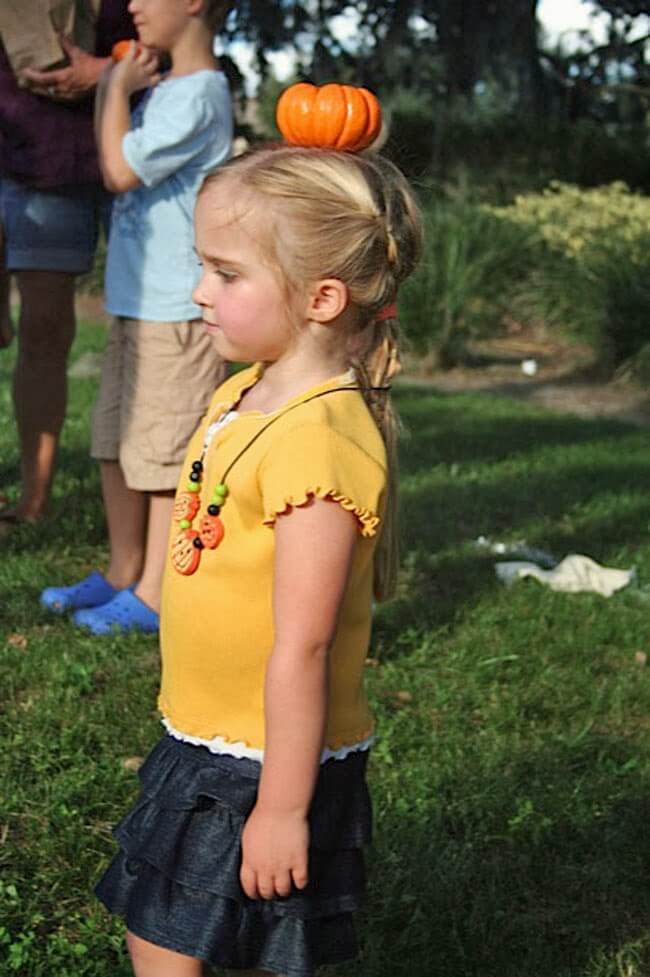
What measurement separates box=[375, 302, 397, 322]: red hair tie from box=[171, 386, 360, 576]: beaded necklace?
0.12m

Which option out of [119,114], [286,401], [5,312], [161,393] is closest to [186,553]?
[286,401]

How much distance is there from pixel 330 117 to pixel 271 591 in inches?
26.0

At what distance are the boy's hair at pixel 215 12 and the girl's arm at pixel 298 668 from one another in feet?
7.93

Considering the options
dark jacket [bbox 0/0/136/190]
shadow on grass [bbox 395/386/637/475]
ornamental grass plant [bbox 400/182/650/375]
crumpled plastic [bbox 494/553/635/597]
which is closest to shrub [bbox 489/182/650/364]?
ornamental grass plant [bbox 400/182/650/375]

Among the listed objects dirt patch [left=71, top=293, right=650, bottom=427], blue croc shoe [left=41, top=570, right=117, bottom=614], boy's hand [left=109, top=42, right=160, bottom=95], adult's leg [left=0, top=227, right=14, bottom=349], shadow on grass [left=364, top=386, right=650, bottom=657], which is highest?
boy's hand [left=109, top=42, right=160, bottom=95]

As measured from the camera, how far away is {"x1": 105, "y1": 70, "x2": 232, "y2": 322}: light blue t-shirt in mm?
3752

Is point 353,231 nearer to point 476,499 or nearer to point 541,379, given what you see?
point 476,499

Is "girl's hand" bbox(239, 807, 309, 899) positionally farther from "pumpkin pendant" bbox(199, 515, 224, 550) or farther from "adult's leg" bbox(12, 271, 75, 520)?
"adult's leg" bbox(12, 271, 75, 520)

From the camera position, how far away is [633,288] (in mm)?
10758

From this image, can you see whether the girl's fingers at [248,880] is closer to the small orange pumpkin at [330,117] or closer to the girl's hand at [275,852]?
the girl's hand at [275,852]

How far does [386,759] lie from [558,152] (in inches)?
517

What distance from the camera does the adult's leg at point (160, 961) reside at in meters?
1.96

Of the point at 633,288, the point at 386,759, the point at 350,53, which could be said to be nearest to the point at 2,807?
the point at 386,759

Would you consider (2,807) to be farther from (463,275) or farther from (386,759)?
(463,275)
